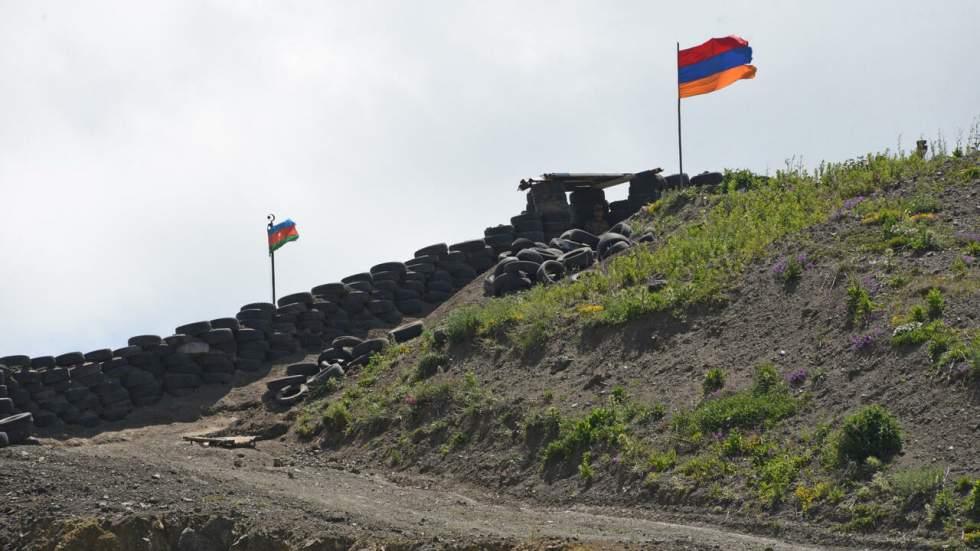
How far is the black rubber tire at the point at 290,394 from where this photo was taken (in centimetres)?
2477

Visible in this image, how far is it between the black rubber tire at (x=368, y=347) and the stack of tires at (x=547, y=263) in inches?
101

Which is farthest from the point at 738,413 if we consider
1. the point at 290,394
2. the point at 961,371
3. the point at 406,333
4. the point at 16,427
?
the point at 16,427

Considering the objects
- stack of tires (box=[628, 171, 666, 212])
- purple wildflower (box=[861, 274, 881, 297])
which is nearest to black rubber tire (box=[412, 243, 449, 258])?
stack of tires (box=[628, 171, 666, 212])

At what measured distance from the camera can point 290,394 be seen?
25141 mm

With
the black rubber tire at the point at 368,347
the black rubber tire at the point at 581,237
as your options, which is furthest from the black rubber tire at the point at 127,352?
the black rubber tire at the point at 581,237

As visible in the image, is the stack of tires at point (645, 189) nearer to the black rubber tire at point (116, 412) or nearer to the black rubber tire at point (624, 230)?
the black rubber tire at point (624, 230)

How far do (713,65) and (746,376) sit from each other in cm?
1203

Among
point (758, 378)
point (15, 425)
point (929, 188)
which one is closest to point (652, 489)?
point (758, 378)

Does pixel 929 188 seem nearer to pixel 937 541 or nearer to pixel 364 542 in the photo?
pixel 937 541

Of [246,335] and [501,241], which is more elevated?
[501,241]

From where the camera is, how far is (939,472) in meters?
14.4

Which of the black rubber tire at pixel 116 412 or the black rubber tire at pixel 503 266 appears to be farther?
the black rubber tire at pixel 503 266

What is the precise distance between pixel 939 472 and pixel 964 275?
209 inches

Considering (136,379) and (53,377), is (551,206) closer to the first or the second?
(136,379)
